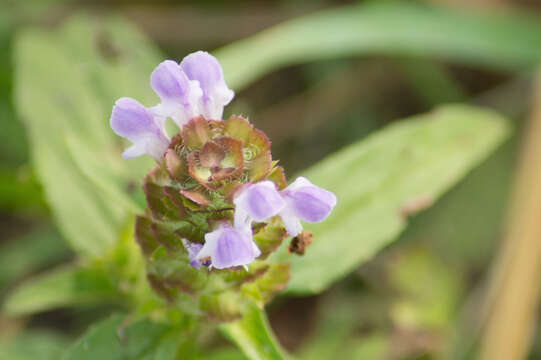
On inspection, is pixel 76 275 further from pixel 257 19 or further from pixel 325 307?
pixel 257 19

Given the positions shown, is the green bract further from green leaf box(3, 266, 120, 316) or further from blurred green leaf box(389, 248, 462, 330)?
blurred green leaf box(389, 248, 462, 330)

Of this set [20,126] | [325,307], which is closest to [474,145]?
[325,307]

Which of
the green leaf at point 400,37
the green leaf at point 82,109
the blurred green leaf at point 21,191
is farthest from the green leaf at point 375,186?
the blurred green leaf at point 21,191

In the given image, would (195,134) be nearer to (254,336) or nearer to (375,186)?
(254,336)

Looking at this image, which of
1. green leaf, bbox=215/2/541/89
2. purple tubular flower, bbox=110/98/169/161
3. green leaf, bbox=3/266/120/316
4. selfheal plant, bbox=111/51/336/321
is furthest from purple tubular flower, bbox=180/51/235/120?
green leaf, bbox=215/2/541/89

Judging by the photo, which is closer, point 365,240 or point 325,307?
point 365,240

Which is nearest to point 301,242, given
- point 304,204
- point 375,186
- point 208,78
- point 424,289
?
point 304,204
